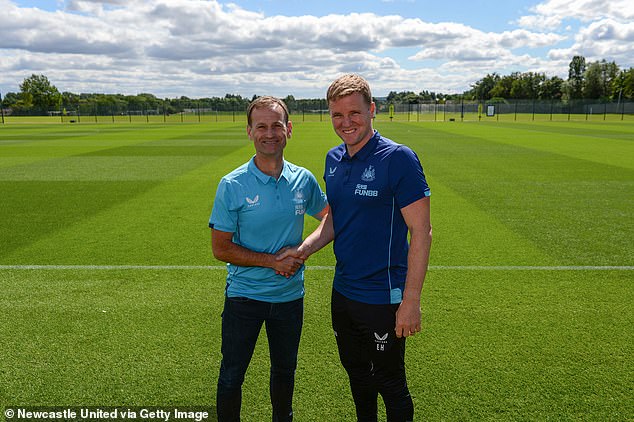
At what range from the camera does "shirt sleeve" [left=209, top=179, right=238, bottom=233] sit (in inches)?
110

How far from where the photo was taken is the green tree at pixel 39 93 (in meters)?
106

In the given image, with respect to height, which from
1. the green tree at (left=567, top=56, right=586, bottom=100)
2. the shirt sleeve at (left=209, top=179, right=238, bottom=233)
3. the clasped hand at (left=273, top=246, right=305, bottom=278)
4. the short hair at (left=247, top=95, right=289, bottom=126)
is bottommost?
the clasped hand at (left=273, top=246, right=305, bottom=278)

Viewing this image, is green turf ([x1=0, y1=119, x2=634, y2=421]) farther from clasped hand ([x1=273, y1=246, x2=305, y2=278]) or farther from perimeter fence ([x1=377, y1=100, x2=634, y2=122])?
perimeter fence ([x1=377, y1=100, x2=634, y2=122])

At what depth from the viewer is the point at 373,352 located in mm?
2824

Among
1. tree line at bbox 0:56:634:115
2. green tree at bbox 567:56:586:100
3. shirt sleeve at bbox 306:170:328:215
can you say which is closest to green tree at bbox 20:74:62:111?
tree line at bbox 0:56:634:115

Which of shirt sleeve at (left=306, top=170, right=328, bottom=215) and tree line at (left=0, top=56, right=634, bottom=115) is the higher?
tree line at (left=0, top=56, right=634, bottom=115)

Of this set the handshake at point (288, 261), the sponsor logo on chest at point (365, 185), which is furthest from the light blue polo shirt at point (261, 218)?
the sponsor logo on chest at point (365, 185)

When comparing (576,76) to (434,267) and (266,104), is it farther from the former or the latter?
(266,104)

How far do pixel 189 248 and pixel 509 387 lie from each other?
4891 mm

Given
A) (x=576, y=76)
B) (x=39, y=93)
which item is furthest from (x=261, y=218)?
(x=576, y=76)

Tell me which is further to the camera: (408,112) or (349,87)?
(408,112)

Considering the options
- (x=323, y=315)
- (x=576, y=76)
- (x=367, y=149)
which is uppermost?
(x=576, y=76)

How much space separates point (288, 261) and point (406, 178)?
79 cm

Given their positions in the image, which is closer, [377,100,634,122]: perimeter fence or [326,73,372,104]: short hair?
[326,73,372,104]: short hair
